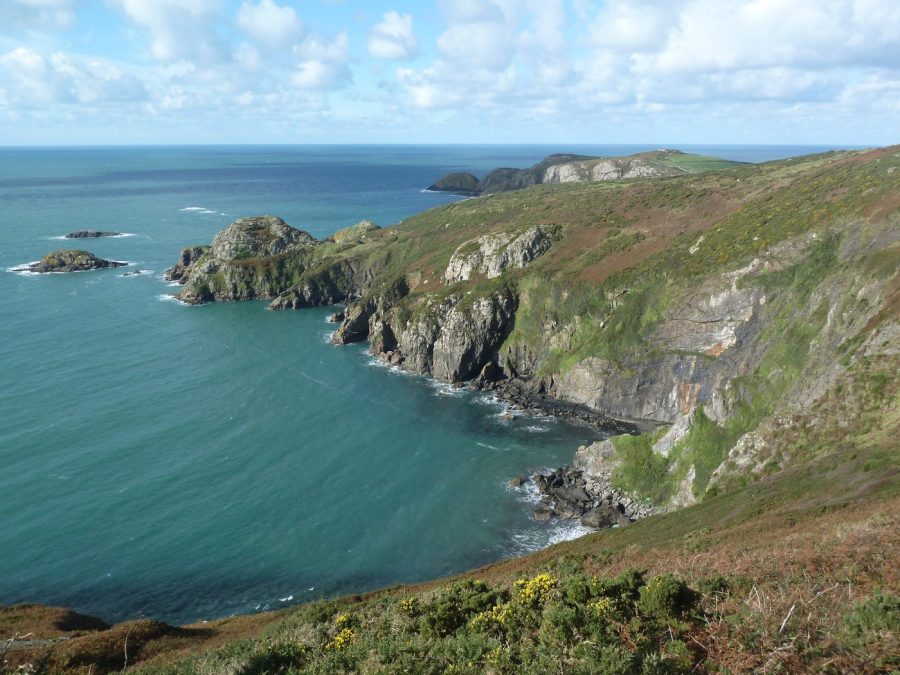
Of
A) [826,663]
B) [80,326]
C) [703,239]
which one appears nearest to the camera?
[826,663]

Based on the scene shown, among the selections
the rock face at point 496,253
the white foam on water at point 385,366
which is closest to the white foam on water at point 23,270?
the white foam on water at point 385,366

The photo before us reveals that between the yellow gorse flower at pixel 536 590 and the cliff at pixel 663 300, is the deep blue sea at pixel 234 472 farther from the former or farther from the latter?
the yellow gorse flower at pixel 536 590

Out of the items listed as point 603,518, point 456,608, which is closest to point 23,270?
point 603,518

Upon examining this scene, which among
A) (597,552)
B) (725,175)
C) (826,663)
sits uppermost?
(725,175)

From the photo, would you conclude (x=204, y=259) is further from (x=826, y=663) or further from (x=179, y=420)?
(x=826, y=663)

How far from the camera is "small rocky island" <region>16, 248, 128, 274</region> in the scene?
6137 inches

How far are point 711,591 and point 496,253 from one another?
97.3m

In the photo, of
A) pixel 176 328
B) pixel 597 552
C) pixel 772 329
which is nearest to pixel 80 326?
pixel 176 328

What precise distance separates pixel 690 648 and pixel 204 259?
15811cm

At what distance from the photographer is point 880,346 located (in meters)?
47.3

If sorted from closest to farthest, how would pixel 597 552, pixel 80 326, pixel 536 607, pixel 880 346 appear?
pixel 536 607, pixel 597 552, pixel 880 346, pixel 80 326

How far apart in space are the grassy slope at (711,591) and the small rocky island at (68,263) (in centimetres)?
14613

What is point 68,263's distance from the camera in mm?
158500

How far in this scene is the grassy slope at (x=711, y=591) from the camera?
1716 cm
